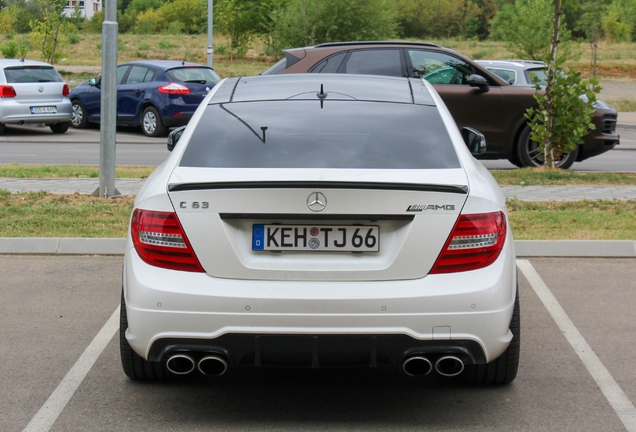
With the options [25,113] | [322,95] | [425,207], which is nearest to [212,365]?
[425,207]

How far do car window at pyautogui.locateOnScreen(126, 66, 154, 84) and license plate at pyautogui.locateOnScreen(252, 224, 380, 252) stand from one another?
17.0m

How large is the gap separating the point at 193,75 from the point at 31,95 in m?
3.52

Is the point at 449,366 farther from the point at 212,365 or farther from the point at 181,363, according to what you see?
the point at 181,363

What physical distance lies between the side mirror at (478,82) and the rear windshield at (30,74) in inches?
443

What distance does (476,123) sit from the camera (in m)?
13.1

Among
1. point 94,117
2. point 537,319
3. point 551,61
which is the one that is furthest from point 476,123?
point 94,117

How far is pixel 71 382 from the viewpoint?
4.71 m

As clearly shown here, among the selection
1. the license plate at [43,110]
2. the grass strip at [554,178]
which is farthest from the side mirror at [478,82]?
the license plate at [43,110]

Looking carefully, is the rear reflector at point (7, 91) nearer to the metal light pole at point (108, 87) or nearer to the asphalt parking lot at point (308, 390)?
the metal light pole at point (108, 87)

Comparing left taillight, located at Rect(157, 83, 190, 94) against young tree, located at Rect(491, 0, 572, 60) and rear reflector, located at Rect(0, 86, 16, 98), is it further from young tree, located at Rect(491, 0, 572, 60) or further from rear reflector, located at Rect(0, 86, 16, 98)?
young tree, located at Rect(491, 0, 572, 60)

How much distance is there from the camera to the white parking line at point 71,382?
4.18 m

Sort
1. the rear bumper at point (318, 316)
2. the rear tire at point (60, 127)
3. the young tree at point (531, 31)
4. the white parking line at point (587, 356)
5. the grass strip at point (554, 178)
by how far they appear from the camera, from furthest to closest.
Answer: the young tree at point (531, 31)
the rear tire at point (60, 127)
the grass strip at point (554, 178)
the white parking line at point (587, 356)
the rear bumper at point (318, 316)

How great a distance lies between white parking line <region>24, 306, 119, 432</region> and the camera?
4180 millimetres

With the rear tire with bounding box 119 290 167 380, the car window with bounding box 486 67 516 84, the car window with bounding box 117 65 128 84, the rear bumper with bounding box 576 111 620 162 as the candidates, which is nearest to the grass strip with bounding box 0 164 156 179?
the car window with bounding box 486 67 516 84
